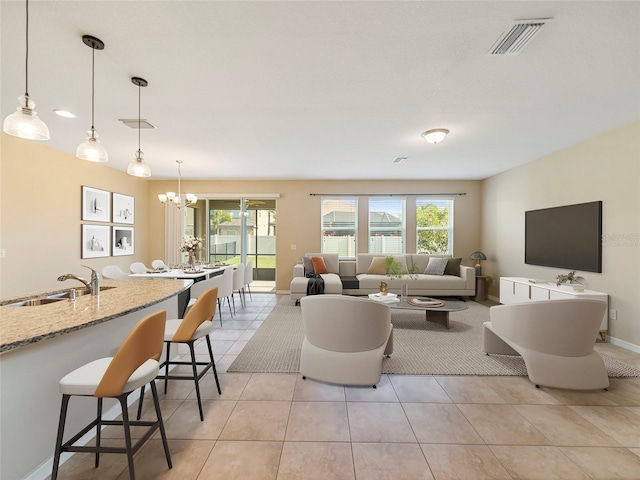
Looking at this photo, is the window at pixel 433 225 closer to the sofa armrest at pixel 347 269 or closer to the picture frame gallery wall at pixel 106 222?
the sofa armrest at pixel 347 269

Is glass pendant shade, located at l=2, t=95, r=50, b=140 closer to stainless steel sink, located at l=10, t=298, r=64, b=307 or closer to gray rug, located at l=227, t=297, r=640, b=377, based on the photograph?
stainless steel sink, located at l=10, t=298, r=64, b=307

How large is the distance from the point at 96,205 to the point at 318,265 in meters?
4.44

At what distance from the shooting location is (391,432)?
1955 mm

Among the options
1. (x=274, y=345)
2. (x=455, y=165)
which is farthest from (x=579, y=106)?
(x=274, y=345)

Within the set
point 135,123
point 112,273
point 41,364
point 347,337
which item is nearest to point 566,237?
point 347,337

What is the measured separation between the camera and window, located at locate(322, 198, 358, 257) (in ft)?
22.7

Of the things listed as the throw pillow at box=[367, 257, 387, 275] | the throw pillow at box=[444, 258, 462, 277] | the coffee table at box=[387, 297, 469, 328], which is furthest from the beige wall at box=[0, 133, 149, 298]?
the throw pillow at box=[444, 258, 462, 277]

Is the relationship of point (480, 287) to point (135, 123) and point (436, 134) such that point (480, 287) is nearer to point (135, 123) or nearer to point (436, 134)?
point (436, 134)

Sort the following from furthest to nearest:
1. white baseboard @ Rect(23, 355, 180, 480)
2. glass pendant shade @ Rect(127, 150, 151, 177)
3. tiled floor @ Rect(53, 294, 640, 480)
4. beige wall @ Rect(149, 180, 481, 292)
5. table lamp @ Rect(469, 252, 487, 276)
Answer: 1. beige wall @ Rect(149, 180, 481, 292)
2. table lamp @ Rect(469, 252, 487, 276)
3. glass pendant shade @ Rect(127, 150, 151, 177)
4. tiled floor @ Rect(53, 294, 640, 480)
5. white baseboard @ Rect(23, 355, 180, 480)

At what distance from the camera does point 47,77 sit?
2.45 m

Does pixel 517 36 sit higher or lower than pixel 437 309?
higher

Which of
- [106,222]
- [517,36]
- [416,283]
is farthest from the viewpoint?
[416,283]

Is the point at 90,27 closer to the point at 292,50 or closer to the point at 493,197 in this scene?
the point at 292,50

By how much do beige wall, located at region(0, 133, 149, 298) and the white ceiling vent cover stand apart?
5710 millimetres
